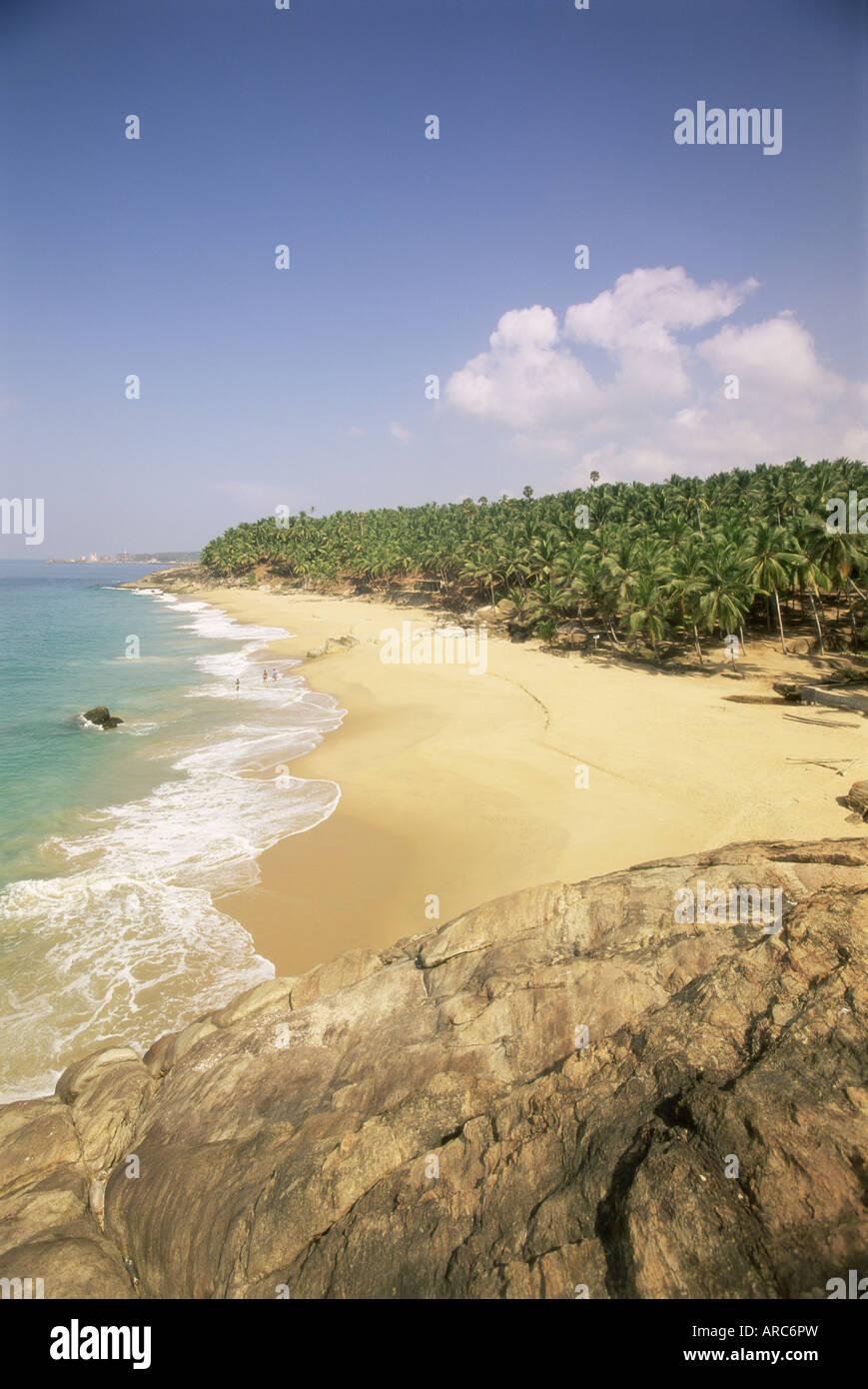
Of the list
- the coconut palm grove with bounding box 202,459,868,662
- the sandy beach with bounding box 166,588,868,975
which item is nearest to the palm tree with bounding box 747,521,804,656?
the coconut palm grove with bounding box 202,459,868,662

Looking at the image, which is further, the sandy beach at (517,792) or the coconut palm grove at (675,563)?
the coconut palm grove at (675,563)

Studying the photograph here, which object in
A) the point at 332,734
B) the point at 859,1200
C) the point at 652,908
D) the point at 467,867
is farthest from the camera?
the point at 332,734

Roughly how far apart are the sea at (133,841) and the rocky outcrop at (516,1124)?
243 cm

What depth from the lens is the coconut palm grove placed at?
103 ft

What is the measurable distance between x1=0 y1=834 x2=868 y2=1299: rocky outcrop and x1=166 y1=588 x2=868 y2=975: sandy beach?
4.52 metres

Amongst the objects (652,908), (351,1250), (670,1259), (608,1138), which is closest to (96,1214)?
(351,1250)

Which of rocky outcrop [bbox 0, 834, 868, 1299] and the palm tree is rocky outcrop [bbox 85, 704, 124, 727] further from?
the palm tree

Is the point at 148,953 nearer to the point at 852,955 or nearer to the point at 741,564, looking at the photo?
the point at 852,955

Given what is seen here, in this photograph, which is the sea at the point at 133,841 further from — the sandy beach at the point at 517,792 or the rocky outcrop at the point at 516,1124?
the rocky outcrop at the point at 516,1124

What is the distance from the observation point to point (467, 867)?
14.0m

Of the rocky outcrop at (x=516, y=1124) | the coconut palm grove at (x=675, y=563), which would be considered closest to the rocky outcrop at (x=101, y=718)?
the rocky outcrop at (x=516, y=1124)

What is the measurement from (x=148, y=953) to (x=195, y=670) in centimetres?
3147

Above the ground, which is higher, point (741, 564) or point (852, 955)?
point (741, 564)

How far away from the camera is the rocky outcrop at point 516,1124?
364 centimetres
